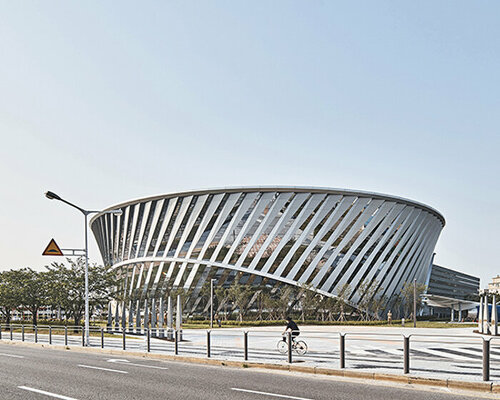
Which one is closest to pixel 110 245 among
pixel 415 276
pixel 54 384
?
pixel 415 276

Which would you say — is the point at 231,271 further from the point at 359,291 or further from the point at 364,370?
the point at 364,370

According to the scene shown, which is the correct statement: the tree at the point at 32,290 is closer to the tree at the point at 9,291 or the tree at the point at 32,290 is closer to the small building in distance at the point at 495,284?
the tree at the point at 9,291

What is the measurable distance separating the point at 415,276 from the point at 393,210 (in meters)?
14.4

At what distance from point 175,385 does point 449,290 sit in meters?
114

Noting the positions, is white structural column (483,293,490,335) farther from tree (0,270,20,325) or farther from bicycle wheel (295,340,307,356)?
tree (0,270,20,325)

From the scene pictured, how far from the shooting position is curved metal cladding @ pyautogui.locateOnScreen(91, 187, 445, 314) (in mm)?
58781

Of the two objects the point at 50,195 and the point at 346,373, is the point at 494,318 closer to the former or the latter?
the point at 346,373

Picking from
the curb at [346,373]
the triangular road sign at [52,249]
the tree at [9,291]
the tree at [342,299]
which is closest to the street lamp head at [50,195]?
the triangular road sign at [52,249]

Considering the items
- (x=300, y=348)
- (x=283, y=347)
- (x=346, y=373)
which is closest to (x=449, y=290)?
(x=283, y=347)

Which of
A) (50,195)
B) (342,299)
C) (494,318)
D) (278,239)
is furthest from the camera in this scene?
(278,239)

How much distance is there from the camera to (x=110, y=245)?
76250 millimetres

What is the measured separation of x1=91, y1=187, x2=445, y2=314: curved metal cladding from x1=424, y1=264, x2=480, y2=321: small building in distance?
34.4ft

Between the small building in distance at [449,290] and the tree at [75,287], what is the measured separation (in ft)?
130

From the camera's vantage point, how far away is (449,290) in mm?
A: 114875
